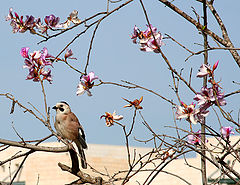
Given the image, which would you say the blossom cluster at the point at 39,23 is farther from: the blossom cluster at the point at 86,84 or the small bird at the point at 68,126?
the small bird at the point at 68,126

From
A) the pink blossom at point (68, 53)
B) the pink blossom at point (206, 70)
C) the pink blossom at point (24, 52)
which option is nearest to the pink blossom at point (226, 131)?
the pink blossom at point (206, 70)

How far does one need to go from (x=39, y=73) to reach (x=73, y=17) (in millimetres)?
568

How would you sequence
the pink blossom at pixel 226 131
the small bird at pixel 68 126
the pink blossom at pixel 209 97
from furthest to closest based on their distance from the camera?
1. the small bird at pixel 68 126
2. the pink blossom at pixel 226 131
3. the pink blossom at pixel 209 97

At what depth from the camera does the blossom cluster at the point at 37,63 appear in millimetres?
3045

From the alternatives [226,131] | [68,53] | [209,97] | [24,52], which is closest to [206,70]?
[209,97]

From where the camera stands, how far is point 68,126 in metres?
5.16

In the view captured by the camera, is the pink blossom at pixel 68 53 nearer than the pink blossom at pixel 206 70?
No

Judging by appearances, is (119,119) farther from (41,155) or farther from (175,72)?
(41,155)

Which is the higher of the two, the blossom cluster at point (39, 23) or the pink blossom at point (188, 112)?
the blossom cluster at point (39, 23)

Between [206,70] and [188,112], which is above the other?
[206,70]

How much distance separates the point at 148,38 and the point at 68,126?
2.52 metres

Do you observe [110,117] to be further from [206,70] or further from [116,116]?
[206,70]

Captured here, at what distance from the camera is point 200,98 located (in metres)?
2.49

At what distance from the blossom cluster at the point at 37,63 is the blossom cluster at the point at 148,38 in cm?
68
